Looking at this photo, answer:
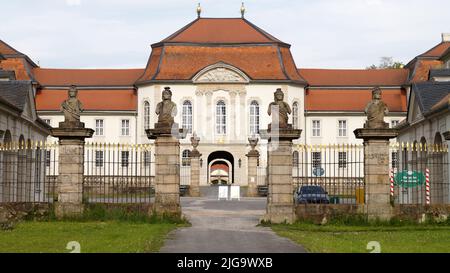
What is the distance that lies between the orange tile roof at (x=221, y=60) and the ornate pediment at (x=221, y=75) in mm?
399

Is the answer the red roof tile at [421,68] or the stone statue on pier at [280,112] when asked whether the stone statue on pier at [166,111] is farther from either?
the red roof tile at [421,68]

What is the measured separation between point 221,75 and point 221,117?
3502mm

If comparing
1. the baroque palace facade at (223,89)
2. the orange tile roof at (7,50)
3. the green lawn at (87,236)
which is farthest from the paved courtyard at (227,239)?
the orange tile roof at (7,50)

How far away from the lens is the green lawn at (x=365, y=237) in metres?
15.9

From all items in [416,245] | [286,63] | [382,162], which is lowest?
[416,245]

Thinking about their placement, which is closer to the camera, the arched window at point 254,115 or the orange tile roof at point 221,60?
the orange tile roof at point 221,60

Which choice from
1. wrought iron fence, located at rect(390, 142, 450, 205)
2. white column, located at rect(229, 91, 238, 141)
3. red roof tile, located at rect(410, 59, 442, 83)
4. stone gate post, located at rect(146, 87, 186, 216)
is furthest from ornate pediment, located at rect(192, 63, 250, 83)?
stone gate post, located at rect(146, 87, 186, 216)

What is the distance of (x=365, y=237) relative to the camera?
61.6ft

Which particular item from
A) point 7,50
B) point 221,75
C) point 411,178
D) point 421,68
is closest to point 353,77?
point 421,68

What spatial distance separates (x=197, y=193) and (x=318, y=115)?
71.0 ft

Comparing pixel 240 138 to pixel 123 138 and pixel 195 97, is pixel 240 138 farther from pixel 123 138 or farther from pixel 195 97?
Result: pixel 123 138

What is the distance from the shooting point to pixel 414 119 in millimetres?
38594

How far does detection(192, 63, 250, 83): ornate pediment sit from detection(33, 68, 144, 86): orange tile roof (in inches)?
293

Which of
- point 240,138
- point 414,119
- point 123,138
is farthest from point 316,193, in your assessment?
point 123,138
